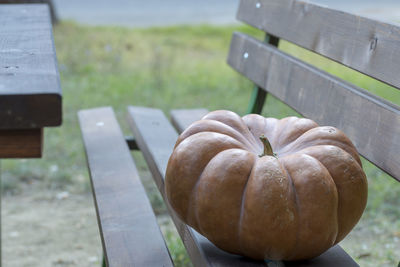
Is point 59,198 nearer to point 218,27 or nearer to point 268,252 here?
point 268,252

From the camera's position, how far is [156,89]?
5.96 meters

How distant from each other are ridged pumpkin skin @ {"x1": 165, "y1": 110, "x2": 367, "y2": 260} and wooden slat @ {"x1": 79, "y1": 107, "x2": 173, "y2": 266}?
21 centimetres

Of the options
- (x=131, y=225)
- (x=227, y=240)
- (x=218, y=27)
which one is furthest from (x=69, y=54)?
(x=227, y=240)

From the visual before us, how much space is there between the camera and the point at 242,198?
55.8 inches

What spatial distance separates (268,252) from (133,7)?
32.4 ft

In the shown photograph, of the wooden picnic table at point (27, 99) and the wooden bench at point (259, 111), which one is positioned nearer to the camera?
the wooden picnic table at point (27, 99)

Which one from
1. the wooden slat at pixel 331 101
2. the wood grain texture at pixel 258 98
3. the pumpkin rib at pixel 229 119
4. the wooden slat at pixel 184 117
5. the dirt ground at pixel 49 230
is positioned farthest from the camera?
the dirt ground at pixel 49 230

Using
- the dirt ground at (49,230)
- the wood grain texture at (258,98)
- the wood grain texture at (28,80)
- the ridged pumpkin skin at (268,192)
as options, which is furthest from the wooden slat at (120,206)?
the dirt ground at (49,230)

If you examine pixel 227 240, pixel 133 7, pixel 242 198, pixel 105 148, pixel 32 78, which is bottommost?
pixel 133 7

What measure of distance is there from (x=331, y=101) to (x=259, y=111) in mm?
777

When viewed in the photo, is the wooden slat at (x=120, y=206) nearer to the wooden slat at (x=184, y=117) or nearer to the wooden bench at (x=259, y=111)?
the wooden bench at (x=259, y=111)

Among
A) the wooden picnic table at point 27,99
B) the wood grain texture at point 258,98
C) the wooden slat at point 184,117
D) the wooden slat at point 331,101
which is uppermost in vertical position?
the wooden picnic table at point 27,99

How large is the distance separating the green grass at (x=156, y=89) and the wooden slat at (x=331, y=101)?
3.11ft

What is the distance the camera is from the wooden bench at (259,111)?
66.7 inches
